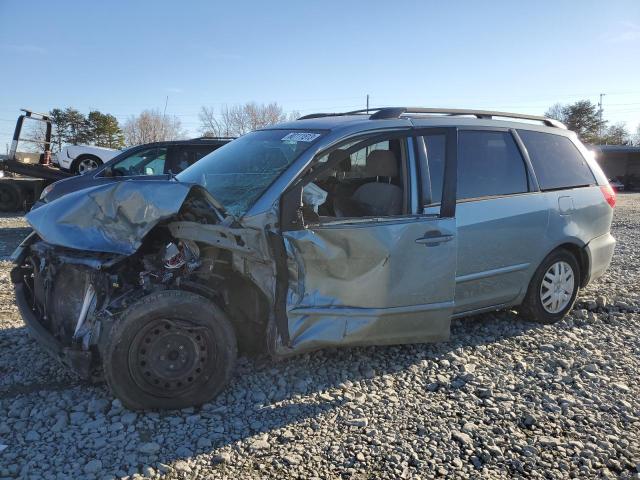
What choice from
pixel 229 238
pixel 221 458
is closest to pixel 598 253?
pixel 229 238

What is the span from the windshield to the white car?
1213 centimetres

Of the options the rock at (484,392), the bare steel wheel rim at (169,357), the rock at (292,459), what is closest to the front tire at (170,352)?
the bare steel wheel rim at (169,357)

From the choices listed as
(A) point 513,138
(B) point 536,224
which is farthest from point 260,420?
(A) point 513,138

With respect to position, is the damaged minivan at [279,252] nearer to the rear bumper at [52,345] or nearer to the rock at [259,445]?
the rear bumper at [52,345]

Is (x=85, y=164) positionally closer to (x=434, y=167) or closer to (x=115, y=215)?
(x=115, y=215)

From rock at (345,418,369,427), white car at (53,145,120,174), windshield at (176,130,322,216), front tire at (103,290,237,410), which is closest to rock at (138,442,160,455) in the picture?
front tire at (103,290,237,410)

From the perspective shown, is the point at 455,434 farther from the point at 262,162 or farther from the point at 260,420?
the point at 262,162

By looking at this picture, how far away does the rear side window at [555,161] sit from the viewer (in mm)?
4785

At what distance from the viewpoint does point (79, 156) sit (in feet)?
49.8

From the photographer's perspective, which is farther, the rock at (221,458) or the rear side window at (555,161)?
the rear side window at (555,161)

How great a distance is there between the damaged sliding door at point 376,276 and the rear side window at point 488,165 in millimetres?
521

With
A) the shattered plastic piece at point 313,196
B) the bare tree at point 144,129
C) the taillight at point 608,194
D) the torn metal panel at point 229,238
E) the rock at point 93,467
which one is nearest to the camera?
the rock at point 93,467

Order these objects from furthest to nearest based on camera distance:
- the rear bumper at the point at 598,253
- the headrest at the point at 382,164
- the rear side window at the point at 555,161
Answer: the rear bumper at the point at 598,253
the rear side window at the point at 555,161
the headrest at the point at 382,164

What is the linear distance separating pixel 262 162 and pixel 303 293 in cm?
110
